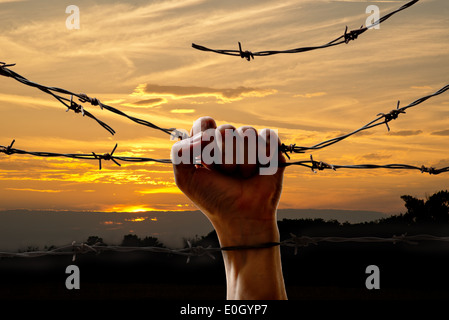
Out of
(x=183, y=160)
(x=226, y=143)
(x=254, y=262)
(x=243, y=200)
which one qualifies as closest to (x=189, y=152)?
(x=183, y=160)

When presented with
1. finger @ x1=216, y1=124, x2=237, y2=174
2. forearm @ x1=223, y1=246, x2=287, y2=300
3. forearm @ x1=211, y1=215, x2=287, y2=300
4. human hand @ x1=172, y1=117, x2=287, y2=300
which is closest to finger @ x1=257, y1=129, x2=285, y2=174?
human hand @ x1=172, y1=117, x2=287, y2=300

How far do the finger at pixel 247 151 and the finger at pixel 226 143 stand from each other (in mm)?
Answer: 23

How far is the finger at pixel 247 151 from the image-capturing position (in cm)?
217

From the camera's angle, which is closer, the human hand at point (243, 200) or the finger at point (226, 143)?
the finger at point (226, 143)

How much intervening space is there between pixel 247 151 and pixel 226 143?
0.11m

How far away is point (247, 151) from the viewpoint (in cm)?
221

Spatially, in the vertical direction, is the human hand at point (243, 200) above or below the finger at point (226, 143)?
below

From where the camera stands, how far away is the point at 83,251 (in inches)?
98.3

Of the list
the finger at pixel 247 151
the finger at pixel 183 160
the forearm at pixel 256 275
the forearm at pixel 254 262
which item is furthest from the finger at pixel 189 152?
the forearm at pixel 256 275

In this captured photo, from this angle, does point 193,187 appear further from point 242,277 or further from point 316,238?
point 316,238

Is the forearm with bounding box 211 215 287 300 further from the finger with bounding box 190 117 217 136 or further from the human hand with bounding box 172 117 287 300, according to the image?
the finger with bounding box 190 117 217 136

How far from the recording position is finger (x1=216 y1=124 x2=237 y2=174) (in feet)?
7.07

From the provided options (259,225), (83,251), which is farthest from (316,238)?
(83,251)

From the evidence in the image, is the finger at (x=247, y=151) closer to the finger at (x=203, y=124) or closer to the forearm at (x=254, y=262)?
the finger at (x=203, y=124)
